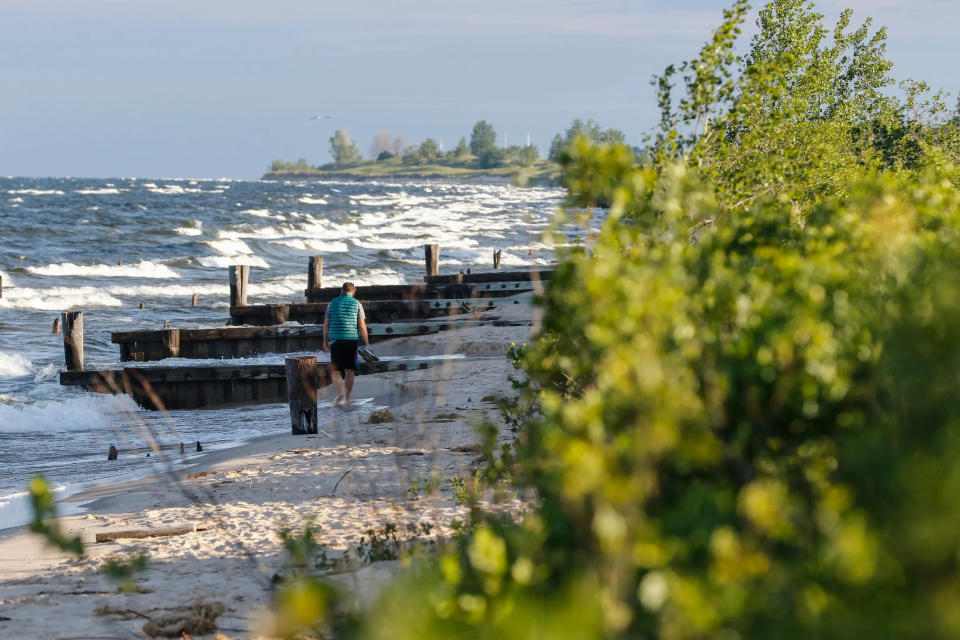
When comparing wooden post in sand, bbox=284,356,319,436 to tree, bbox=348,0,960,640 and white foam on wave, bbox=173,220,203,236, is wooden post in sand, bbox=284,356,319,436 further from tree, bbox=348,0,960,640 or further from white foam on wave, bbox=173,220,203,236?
white foam on wave, bbox=173,220,203,236

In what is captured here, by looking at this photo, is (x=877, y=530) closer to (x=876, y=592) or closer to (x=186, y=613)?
(x=876, y=592)

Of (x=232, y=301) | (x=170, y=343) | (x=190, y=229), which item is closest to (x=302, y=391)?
(x=170, y=343)

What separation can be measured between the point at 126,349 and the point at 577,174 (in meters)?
16.1

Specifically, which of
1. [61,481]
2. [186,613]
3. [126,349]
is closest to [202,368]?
[126,349]

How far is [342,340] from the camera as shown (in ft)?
46.4

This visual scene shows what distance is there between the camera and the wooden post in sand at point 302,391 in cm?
1120

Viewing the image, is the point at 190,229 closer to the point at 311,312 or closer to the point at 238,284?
the point at 238,284

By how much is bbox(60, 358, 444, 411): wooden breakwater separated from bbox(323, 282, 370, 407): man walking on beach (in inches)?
40.9

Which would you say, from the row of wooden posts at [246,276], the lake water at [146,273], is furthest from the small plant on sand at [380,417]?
the row of wooden posts at [246,276]

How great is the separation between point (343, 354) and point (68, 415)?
4.56m

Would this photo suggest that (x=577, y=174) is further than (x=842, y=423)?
Yes

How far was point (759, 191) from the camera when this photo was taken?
6367mm

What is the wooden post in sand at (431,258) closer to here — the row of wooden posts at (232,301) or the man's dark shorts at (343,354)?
the row of wooden posts at (232,301)

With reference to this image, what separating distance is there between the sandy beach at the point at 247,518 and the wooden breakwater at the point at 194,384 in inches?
82.5
